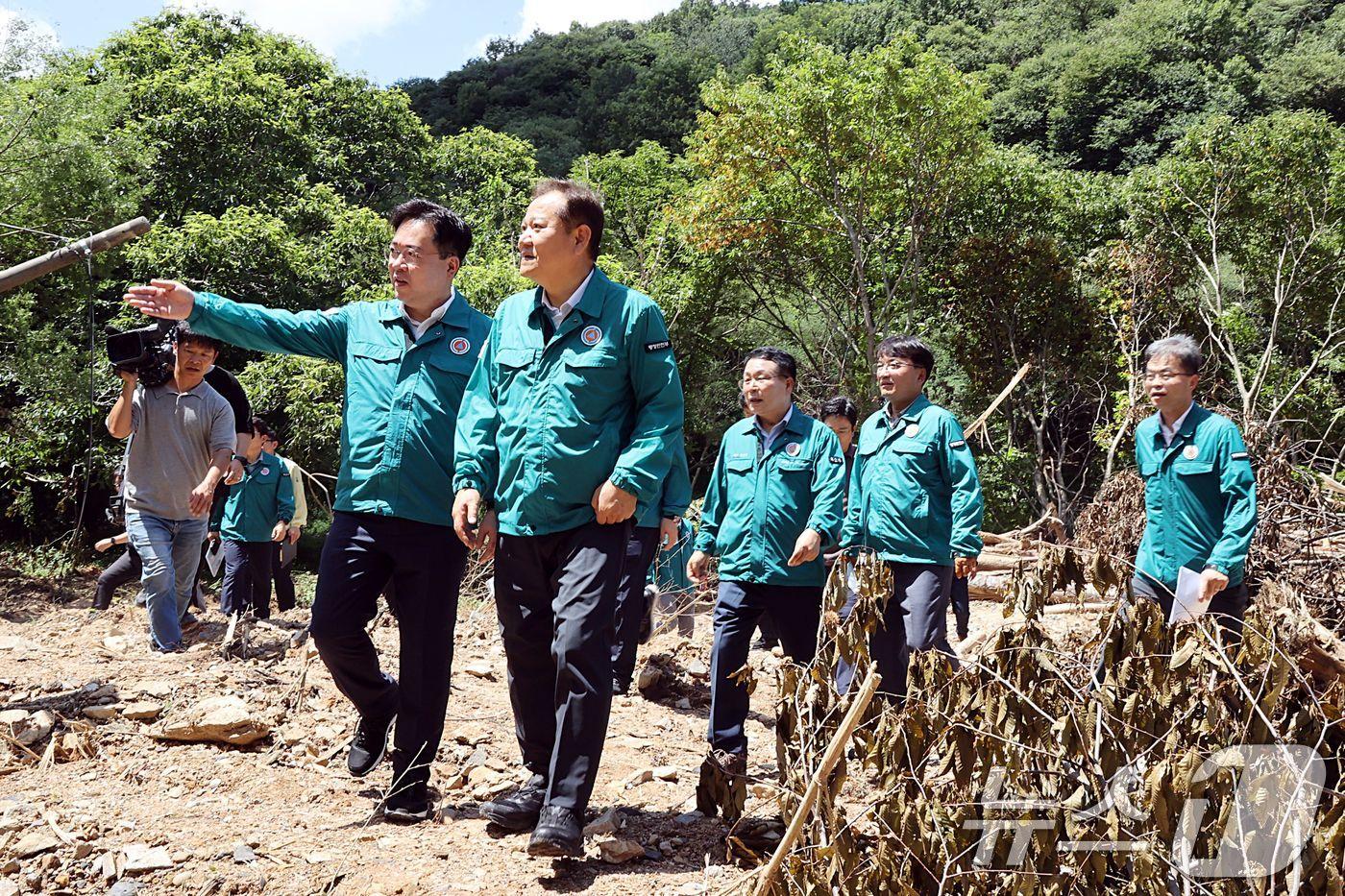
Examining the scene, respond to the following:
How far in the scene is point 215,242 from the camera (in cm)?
1567

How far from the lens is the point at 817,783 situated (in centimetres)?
239

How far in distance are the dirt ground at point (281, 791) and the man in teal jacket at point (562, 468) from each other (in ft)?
0.99

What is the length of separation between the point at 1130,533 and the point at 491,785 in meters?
6.17

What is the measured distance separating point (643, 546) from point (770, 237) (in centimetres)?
1431

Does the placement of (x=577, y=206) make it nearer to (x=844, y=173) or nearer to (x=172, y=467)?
(x=172, y=467)

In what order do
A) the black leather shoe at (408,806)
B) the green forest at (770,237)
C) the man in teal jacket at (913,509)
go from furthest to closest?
the green forest at (770,237), the man in teal jacket at (913,509), the black leather shoe at (408,806)

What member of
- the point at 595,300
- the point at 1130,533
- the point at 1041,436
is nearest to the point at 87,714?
the point at 595,300

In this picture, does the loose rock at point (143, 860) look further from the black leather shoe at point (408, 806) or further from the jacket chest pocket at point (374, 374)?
the jacket chest pocket at point (374, 374)

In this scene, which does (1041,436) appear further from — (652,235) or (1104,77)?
(1104,77)

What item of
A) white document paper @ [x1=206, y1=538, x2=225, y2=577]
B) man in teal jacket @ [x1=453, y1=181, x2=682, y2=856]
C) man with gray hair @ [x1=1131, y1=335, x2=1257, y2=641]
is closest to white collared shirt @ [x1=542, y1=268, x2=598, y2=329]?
man in teal jacket @ [x1=453, y1=181, x2=682, y2=856]

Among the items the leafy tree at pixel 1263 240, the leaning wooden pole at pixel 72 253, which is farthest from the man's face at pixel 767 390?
the leafy tree at pixel 1263 240

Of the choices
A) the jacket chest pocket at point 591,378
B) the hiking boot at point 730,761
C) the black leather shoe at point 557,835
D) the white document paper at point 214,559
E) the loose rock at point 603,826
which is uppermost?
the jacket chest pocket at point 591,378

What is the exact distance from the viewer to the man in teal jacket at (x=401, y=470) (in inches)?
135

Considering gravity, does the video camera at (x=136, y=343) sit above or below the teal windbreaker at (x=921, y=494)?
above
